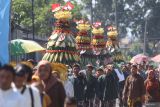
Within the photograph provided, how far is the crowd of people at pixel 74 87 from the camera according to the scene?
686cm

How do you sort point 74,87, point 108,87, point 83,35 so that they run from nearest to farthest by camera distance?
point 74,87 → point 108,87 → point 83,35

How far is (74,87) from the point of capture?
1709cm

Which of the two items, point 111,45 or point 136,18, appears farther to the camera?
point 136,18

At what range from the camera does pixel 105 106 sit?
1972cm

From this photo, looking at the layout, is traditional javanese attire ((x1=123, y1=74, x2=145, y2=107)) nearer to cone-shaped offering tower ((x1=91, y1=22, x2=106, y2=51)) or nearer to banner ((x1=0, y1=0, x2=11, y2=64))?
banner ((x1=0, y1=0, x2=11, y2=64))

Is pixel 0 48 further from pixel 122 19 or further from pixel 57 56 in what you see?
pixel 122 19

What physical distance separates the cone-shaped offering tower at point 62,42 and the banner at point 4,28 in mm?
6695

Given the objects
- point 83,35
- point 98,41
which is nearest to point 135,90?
point 83,35

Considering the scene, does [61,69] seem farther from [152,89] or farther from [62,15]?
[62,15]

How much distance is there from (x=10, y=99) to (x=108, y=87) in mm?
12701

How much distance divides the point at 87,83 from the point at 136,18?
224 feet

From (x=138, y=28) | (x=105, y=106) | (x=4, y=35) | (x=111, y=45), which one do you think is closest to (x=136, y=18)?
(x=138, y=28)

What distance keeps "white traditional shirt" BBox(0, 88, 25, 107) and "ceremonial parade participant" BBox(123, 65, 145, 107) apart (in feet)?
29.9

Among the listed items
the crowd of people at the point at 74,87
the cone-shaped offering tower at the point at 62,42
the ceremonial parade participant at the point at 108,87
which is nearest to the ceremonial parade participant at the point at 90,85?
the crowd of people at the point at 74,87
